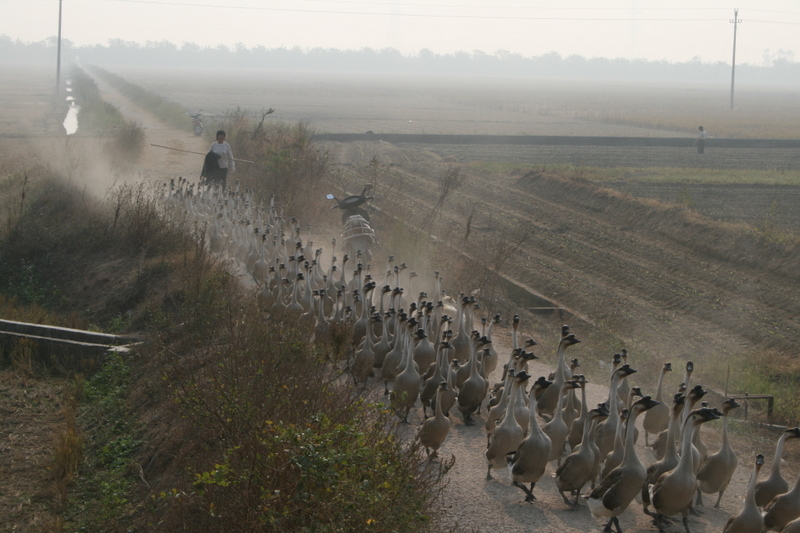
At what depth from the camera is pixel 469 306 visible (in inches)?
466

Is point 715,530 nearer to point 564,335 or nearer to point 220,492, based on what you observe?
point 564,335

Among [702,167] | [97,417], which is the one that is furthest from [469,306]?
[702,167]

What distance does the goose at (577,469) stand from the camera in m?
7.81

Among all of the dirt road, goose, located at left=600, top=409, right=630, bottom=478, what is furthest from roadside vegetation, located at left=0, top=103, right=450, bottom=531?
goose, located at left=600, top=409, right=630, bottom=478

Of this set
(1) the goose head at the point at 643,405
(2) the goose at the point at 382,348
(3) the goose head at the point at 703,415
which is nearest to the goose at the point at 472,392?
(2) the goose at the point at 382,348

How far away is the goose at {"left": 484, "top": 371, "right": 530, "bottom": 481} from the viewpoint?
8.33 metres

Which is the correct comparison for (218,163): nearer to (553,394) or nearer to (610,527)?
(553,394)

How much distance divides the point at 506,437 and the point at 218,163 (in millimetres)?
13309

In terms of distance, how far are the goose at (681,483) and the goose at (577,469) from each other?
649 mm

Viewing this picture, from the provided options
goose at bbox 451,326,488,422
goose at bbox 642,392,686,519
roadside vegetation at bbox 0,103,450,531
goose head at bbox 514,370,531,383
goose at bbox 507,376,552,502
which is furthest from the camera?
goose at bbox 451,326,488,422

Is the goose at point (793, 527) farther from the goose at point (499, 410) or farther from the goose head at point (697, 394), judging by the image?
the goose at point (499, 410)

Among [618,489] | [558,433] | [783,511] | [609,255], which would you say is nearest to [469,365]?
[558,433]

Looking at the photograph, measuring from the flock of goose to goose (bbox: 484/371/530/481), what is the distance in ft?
0.04

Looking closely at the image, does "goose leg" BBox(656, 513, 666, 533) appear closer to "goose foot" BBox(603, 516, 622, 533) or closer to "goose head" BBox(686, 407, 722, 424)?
"goose foot" BBox(603, 516, 622, 533)
